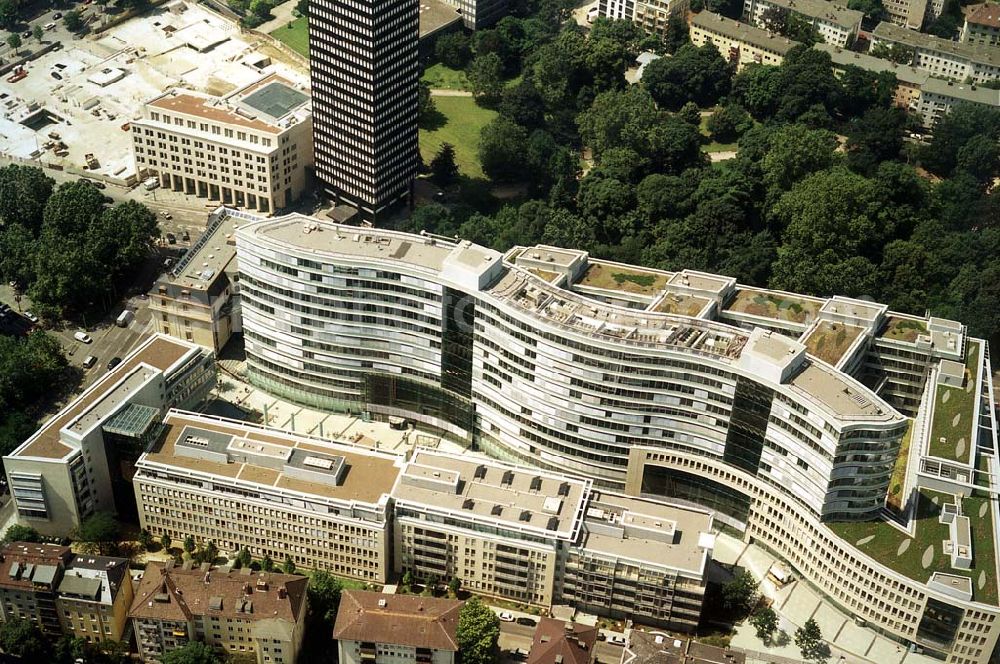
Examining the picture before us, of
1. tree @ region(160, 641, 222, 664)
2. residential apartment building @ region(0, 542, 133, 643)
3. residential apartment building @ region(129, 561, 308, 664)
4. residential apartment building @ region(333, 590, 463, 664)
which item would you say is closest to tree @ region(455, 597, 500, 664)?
residential apartment building @ region(333, 590, 463, 664)

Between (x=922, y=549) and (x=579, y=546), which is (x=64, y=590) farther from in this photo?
(x=922, y=549)

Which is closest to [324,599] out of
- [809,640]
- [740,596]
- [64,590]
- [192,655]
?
[192,655]

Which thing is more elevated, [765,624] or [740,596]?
[740,596]

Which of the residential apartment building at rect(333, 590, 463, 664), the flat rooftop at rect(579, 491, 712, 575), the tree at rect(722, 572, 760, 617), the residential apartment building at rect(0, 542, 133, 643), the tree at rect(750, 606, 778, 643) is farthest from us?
the tree at rect(722, 572, 760, 617)

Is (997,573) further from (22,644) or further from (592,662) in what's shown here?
(22,644)

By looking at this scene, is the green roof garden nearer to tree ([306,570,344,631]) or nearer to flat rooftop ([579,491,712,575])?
flat rooftop ([579,491,712,575])

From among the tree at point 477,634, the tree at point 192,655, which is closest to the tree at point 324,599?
the tree at point 192,655

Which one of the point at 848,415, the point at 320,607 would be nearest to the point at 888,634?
the point at 848,415
